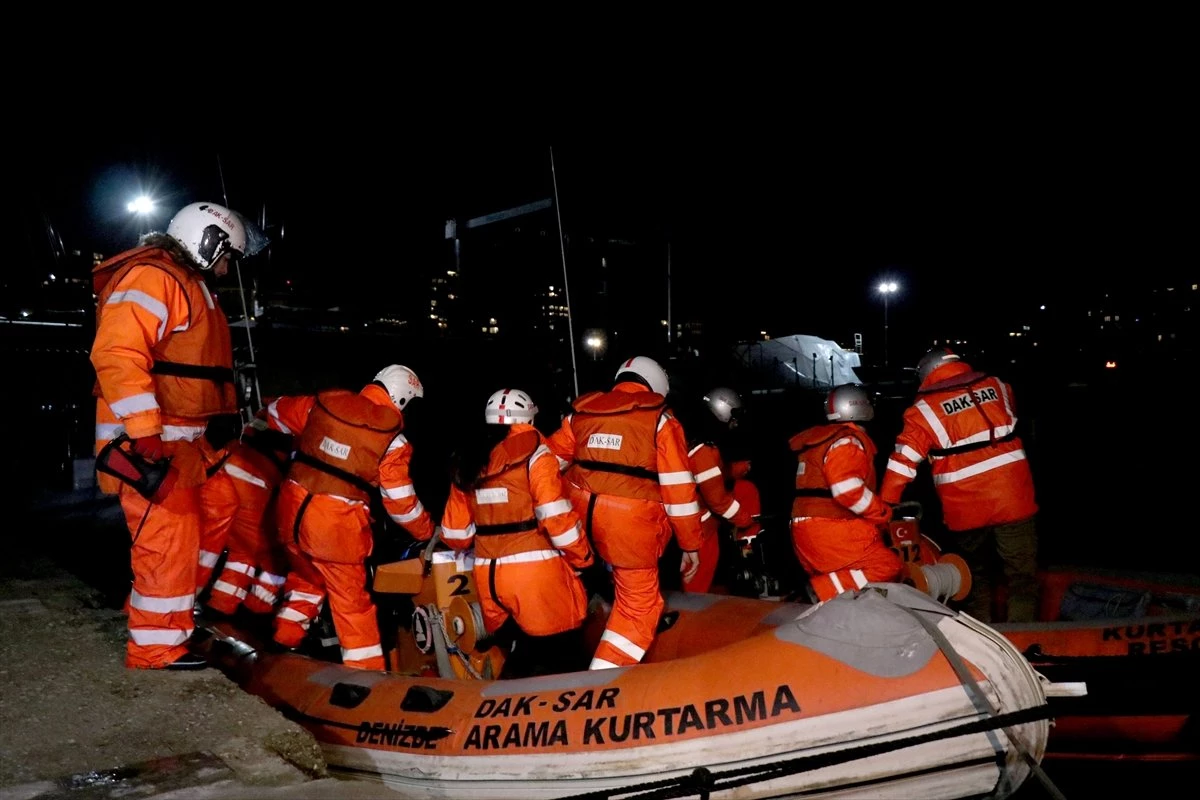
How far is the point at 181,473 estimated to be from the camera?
2.78 metres

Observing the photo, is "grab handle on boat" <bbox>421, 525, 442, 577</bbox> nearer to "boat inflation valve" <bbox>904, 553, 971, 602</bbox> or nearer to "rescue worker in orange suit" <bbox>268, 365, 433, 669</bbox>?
"rescue worker in orange suit" <bbox>268, 365, 433, 669</bbox>

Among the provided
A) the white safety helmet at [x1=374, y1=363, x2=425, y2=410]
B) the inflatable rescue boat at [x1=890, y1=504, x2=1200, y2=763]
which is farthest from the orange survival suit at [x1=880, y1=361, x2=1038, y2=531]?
the white safety helmet at [x1=374, y1=363, x2=425, y2=410]

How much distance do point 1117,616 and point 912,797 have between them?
Answer: 9.41ft

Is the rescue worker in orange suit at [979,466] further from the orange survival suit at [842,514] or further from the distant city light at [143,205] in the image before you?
the distant city light at [143,205]

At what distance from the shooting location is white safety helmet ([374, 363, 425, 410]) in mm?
4293

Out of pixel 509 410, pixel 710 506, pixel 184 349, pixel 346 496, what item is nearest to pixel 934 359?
pixel 710 506

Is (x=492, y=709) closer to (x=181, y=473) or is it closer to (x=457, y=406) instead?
(x=181, y=473)

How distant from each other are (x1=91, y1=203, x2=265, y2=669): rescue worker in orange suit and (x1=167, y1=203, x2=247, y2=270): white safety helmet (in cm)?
9

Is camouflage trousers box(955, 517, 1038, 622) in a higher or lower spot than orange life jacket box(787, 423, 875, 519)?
lower

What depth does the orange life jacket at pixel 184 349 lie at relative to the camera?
2.89m

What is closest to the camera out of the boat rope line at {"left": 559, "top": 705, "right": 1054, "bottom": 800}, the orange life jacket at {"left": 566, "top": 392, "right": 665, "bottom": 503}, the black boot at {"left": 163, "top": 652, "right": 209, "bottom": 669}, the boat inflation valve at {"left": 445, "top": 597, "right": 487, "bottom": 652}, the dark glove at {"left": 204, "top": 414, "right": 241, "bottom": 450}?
the boat rope line at {"left": 559, "top": 705, "right": 1054, "bottom": 800}

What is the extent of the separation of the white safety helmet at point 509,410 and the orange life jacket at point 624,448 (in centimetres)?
38

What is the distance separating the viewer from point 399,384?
14.1 ft

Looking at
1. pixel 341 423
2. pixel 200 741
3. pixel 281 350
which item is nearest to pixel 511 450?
pixel 341 423
